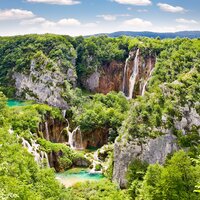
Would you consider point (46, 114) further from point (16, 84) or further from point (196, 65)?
point (196, 65)

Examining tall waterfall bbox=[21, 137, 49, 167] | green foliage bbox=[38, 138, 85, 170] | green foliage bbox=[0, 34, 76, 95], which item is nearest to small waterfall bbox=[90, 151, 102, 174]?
green foliage bbox=[38, 138, 85, 170]

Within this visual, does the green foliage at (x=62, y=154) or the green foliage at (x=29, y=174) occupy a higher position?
the green foliage at (x=29, y=174)

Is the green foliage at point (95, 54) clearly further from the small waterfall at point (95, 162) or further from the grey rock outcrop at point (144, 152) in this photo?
Answer: the grey rock outcrop at point (144, 152)

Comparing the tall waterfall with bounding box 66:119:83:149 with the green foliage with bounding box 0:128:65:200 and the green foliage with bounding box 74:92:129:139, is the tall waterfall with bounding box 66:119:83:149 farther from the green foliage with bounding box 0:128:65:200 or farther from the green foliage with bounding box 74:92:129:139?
the green foliage with bounding box 0:128:65:200

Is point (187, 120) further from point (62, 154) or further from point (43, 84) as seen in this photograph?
A: point (43, 84)

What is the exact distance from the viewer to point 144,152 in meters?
52.6

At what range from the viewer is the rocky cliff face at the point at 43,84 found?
84.7 meters

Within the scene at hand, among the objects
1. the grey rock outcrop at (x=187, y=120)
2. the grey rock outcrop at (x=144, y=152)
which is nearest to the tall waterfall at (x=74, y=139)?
the grey rock outcrop at (x=144, y=152)

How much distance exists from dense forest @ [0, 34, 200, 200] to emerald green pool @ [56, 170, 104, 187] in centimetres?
141

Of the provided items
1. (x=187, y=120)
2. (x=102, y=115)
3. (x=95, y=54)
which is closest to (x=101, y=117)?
(x=102, y=115)

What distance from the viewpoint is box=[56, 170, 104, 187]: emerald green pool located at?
5749cm

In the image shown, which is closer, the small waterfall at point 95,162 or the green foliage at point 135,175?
the green foliage at point 135,175

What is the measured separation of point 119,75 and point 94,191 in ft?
182

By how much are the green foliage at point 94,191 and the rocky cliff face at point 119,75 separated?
45791 mm
